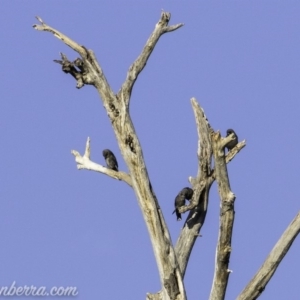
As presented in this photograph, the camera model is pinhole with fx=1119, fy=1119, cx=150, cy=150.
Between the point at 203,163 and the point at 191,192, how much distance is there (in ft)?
3.93

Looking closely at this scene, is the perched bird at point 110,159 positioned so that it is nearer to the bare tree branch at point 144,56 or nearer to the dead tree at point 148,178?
the dead tree at point 148,178

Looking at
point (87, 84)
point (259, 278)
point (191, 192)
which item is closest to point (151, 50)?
point (87, 84)

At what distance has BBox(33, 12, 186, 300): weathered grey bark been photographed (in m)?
15.6

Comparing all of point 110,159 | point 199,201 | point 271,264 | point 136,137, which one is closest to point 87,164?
point 136,137

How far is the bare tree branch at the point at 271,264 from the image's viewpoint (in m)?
14.5

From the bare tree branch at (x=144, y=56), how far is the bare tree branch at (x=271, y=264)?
3.12 meters

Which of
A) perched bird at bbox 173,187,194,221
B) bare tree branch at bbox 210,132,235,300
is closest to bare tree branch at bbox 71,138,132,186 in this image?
perched bird at bbox 173,187,194,221

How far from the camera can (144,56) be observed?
16.2 m

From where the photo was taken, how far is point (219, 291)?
14852 millimetres

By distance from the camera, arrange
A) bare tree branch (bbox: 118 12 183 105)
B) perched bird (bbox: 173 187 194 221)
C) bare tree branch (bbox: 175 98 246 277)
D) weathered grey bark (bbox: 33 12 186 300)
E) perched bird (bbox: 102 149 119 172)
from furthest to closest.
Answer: perched bird (bbox: 102 149 119 172)
perched bird (bbox: 173 187 194 221)
bare tree branch (bbox: 175 98 246 277)
bare tree branch (bbox: 118 12 183 105)
weathered grey bark (bbox: 33 12 186 300)

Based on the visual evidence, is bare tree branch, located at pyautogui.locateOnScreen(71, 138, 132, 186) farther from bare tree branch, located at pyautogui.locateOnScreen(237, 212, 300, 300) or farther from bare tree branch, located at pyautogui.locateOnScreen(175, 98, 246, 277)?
bare tree branch, located at pyautogui.locateOnScreen(237, 212, 300, 300)

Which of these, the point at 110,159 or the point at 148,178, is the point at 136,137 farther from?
the point at 110,159

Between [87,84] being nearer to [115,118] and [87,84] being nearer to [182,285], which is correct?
[115,118]

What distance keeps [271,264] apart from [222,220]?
90 centimetres
